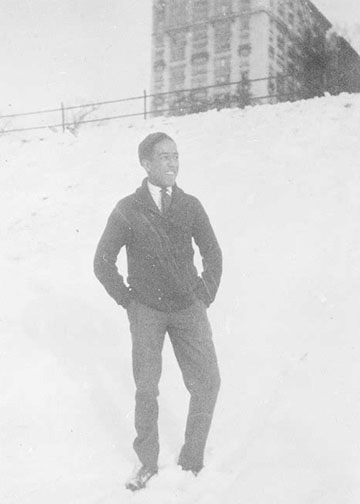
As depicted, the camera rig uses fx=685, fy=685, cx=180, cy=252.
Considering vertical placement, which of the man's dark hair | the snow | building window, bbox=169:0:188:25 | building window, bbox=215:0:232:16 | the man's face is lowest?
the snow

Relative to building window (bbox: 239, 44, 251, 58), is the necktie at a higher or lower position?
lower

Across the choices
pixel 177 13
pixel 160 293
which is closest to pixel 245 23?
pixel 177 13

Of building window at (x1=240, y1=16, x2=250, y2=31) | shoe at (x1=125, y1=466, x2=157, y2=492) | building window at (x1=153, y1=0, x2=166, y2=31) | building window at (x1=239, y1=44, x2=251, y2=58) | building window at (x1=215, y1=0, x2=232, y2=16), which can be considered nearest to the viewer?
shoe at (x1=125, y1=466, x2=157, y2=492)

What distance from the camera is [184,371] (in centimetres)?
404

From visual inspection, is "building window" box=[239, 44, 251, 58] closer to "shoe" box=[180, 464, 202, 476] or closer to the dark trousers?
the dark trousers

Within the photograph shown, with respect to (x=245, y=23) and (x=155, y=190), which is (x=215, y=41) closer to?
(x=245, y=23)

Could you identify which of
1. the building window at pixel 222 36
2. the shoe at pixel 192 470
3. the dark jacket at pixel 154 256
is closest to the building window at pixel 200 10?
the building window at pixel 222 36

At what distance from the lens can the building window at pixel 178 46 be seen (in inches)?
3051

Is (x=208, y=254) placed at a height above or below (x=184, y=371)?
above

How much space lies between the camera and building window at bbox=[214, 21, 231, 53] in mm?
78500

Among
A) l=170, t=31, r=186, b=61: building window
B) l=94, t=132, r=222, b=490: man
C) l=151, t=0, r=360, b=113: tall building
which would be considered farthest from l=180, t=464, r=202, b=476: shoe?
l=170, t=31, r=186, b=61: building window

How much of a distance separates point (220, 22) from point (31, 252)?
74210mm

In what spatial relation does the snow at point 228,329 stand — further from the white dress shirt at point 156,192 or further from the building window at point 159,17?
the building window at point 159,17

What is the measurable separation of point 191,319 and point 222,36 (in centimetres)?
7963
